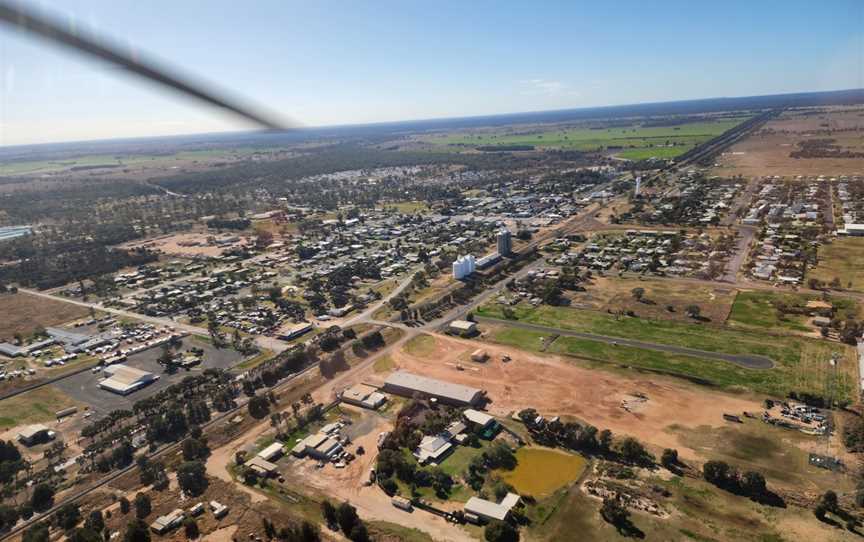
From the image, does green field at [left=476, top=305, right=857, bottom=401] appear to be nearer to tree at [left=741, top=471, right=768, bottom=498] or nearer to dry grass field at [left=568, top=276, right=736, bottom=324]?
dry grass field at [left=568, top=276, right=736, bottom=324]

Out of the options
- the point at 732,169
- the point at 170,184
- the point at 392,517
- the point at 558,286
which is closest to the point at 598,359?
the point at 558,286

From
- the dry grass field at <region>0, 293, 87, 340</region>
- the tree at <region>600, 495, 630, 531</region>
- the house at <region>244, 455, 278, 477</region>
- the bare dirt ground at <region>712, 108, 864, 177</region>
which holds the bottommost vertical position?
the tree at <region>600, 495, 630, 531</region>

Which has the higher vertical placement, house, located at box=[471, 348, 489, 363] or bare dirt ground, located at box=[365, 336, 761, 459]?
house, located at box=[471, 348, 489, 363]

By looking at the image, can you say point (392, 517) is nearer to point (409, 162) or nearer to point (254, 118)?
point (254, 118)

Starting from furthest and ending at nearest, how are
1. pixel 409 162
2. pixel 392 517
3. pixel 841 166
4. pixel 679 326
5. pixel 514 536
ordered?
1. pixel 409 162
2. pixel 841 166
3. pixel 679 326
4. pixel 392 517
5. pixel 514 536

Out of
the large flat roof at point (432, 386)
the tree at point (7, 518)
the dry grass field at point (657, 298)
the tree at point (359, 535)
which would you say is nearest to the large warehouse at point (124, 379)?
the tree at point (7, 518)

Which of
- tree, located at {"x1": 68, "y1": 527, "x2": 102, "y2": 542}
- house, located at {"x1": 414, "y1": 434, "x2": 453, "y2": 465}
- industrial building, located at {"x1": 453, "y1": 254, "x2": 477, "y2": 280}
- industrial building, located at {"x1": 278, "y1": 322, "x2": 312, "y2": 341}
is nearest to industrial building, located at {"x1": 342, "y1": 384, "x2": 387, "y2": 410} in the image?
house, located at {"x1": 414, "y1": 434, "x2": 453, "y2": 465}

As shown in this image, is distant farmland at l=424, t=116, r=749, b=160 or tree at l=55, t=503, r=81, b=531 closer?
tree at l=55, t=503, r=81, b=531

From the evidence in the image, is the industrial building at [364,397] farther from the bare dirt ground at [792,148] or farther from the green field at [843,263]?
the bare dirt ground at [792,148]
